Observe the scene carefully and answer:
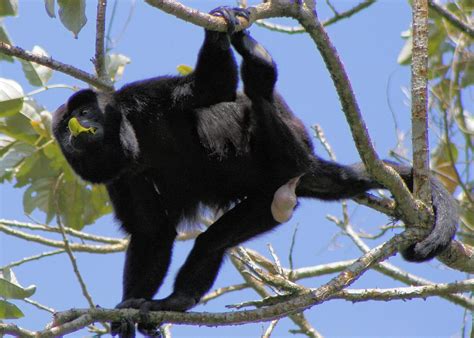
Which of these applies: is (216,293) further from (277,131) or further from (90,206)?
(277,131)

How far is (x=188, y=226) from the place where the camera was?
514 centimetres

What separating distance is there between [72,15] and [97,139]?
0.85m

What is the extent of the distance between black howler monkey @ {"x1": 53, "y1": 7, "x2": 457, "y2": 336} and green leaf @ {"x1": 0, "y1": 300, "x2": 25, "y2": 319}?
1.15 metres

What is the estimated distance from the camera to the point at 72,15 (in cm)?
406

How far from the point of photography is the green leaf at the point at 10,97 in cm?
481

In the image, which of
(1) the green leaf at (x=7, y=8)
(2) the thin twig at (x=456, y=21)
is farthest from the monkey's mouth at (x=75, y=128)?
(2) the thin twig at (x=456, y=21)

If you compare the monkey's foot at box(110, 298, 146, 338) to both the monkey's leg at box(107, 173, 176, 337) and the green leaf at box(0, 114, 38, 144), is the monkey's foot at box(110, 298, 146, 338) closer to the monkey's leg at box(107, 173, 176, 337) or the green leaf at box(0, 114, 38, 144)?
the monkey's leg at box(107, 173, 176, 337)

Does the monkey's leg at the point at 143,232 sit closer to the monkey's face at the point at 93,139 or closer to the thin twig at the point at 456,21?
the monkey's face at the point at 93,139

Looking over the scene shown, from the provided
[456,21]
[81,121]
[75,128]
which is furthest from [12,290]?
[456,21]

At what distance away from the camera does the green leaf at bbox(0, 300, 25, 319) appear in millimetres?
3256

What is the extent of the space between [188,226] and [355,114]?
5.78 ft

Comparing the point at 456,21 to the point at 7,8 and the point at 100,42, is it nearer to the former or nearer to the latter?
the point at 100,42

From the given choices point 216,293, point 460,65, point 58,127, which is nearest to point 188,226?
point 216,293

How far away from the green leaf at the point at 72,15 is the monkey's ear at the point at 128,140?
2.71ft
